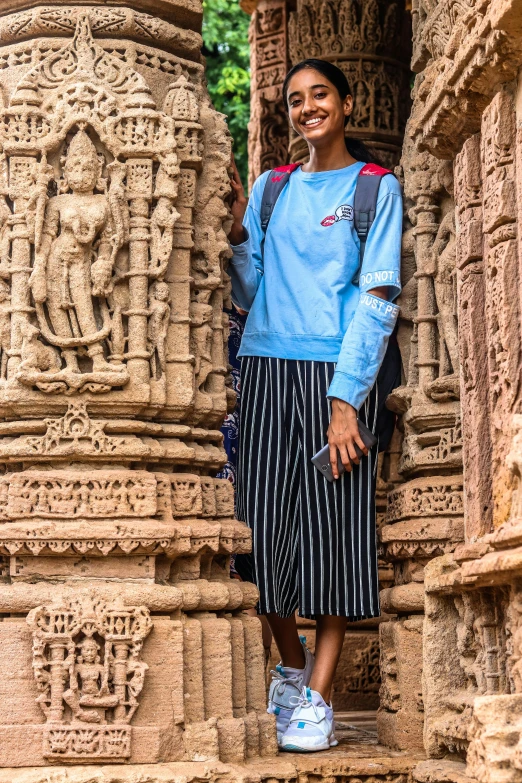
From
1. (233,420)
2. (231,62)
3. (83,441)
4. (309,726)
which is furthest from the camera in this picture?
(231,62)

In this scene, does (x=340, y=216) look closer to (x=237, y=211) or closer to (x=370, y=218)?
(x=370, y=218)

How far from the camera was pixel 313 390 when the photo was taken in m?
6.05

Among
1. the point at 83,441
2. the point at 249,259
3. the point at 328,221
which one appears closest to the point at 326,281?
the point at 328,221

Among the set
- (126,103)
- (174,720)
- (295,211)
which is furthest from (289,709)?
(126,103)

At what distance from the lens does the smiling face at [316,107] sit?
6223 millimetres

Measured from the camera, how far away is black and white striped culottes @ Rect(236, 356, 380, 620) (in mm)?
5953

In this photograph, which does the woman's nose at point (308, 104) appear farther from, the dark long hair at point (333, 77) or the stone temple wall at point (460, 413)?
the stone temple wall at point (460, 413)

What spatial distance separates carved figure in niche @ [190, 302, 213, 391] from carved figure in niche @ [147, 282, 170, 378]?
0.19 m

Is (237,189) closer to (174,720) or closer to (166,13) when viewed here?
(166,13)

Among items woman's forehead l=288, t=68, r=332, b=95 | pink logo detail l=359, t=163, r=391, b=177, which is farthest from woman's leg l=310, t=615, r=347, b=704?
woman's forehead l=288, t=68, r=332, b=95

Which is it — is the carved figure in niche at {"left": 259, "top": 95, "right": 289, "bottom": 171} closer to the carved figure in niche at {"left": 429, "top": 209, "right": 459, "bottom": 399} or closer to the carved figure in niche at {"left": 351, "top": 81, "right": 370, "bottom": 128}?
the carved figure in niche at {"left": 351, "top": 81, "right": 370, "bottom": 128}

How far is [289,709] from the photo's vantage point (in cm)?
600

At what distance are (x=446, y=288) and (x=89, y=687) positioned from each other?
243 cm

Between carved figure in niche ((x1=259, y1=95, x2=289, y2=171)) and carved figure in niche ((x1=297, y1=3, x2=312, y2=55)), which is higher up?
carved figure in niche ((x1=297, y1=3, x2=312, y2=55))
